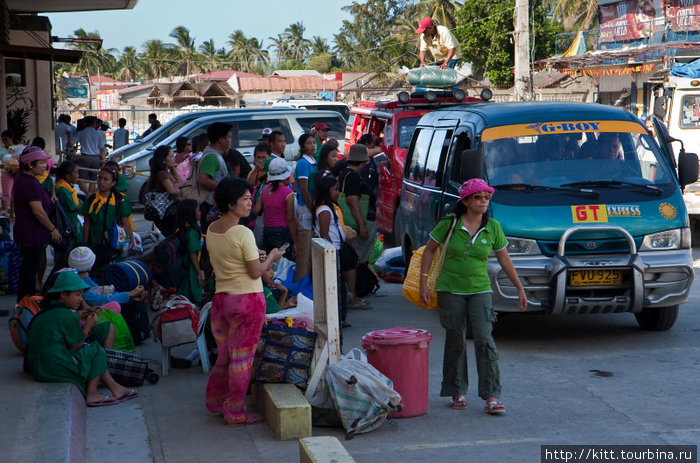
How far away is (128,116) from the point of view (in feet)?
218

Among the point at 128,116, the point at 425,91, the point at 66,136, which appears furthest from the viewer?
the point at 128,116

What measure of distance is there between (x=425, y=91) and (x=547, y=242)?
26.7 ft

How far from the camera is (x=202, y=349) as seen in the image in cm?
772

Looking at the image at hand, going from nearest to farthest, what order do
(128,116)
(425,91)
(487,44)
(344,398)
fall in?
1. (344,398)
2. (425,91)
3. (487,44)
4. (128,116)

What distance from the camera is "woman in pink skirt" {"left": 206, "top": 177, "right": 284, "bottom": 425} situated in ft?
20.7

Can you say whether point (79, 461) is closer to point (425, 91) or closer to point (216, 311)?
point (216, 311)

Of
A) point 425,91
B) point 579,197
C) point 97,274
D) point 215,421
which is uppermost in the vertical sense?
point 425,91

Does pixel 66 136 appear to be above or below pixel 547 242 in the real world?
above

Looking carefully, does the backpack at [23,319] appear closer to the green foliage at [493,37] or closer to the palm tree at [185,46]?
the green foliage at [493,37]

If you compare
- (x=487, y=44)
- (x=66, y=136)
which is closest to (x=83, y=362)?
(x=66, y=136)

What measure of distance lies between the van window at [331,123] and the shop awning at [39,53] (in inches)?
198

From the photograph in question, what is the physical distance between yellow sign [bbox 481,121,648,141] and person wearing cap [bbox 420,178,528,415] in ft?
8.08

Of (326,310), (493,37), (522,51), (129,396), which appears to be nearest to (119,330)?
(129,396)

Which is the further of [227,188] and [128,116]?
[128,116]
